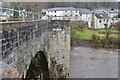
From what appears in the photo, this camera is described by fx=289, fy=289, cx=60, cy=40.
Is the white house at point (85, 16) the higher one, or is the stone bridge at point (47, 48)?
the white house at point (85, 16)

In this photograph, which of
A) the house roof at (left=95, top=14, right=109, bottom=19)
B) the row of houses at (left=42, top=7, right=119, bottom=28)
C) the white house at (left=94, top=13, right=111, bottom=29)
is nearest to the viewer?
the row of houses at (left=42, top=7, right=119, bottom=28)

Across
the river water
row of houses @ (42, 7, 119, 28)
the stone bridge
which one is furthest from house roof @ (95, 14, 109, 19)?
the stone bridge

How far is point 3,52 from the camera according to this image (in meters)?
6.49

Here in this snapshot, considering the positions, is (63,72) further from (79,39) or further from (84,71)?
(79,39)

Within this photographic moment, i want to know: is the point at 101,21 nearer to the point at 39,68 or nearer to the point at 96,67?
the point at 96,67

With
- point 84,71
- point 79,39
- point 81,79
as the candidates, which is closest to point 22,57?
point 81,79

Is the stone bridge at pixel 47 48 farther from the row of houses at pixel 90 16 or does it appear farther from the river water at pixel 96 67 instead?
the row of houses at pixel 90 16

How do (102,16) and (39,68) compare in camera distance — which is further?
(102,16)

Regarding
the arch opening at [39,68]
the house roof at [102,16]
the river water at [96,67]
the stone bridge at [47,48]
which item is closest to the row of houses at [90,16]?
the house roof at [102,16]

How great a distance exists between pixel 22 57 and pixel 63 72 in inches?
319

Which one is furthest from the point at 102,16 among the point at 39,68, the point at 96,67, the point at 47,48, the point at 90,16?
the point at 47,48

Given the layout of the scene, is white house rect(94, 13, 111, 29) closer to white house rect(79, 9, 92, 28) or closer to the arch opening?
white house rect(79, 9, 92, 28)

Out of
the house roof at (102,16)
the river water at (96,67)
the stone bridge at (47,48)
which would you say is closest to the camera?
the stone bridge at (47,48)

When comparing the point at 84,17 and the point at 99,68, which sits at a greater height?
the point at 84,17
